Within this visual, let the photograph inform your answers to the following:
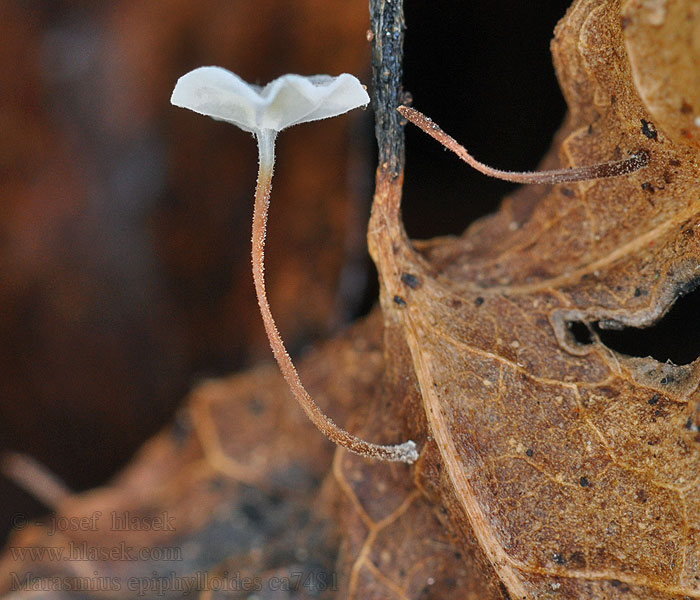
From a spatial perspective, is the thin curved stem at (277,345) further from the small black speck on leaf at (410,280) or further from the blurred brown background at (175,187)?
the blurred brown background at (175,187)

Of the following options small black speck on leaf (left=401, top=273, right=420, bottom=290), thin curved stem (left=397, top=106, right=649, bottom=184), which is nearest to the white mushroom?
thin curved stem (left=397, top=106, right=649, bottom=184)

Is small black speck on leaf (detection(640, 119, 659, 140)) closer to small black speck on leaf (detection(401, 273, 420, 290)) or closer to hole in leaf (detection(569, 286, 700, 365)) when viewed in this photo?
hole in leaf (detection(569, 286, 700, 365))

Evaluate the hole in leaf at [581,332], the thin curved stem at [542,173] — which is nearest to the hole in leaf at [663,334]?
the hole in leaf at [581,332]

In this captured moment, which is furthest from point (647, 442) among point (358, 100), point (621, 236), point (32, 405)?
point (32, 405)

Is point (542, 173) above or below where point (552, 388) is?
above

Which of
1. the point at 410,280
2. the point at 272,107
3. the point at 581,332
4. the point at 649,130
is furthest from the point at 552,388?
Answer: the point at 272,107

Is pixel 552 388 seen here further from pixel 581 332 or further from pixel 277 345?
pixel 277 345
